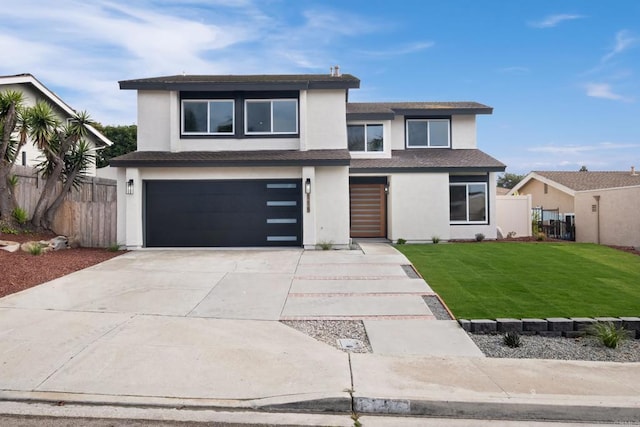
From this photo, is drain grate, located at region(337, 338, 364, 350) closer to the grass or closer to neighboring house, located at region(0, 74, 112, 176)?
the grass

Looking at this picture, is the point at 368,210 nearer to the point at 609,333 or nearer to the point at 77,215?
the point at 77,215

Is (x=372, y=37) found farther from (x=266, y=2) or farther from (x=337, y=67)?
(x=266, y=2)

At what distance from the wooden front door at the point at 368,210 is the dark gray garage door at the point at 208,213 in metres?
4.27

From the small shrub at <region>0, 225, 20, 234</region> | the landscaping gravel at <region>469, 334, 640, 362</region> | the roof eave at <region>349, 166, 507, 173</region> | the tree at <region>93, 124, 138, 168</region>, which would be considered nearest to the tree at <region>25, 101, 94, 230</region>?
the small shrub at <region>0, 225, 20, 234</region>

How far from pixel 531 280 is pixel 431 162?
839cm

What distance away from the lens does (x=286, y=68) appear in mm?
19438

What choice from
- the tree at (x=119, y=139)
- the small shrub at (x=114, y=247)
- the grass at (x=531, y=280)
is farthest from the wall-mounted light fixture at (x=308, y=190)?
the tree at (x=119, y=139)

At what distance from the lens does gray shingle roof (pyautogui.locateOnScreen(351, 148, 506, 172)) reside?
1673cm

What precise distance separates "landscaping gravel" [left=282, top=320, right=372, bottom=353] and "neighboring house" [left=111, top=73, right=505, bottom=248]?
23.7 ft

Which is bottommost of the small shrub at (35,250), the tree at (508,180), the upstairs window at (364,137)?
the small shrub at (35,250)

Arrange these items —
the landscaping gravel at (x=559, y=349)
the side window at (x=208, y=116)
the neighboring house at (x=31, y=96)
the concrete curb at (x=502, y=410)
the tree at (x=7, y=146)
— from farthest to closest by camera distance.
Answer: the neighboring house at (x=31, y=96) → the side window at (x=208, y=116) → the tree at (x=7, y=146) → the landscaping gravel at (x=559, y=349) → the concrete curb at (x=502, y=410)

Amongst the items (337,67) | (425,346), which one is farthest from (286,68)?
(425,346)

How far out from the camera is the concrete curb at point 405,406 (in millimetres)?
4293

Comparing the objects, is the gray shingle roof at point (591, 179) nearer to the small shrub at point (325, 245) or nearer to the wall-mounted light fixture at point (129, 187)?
the small shrub at point (325, 245)
